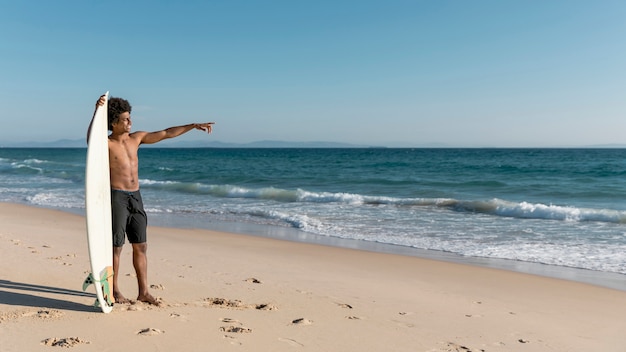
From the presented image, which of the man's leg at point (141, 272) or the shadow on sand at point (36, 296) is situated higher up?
the man's leg at point (141, 272)

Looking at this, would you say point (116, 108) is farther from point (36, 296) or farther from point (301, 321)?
point (301, 321)

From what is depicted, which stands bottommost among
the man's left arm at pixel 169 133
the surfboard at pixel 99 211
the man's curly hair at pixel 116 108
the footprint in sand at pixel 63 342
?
the footprint in sand at pixel 63 342

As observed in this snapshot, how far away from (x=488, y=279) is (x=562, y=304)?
1194mm

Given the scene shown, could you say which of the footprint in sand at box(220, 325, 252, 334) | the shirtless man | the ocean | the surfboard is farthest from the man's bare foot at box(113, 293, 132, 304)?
the ocean

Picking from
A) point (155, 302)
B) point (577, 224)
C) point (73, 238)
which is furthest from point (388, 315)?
point (577, 224)

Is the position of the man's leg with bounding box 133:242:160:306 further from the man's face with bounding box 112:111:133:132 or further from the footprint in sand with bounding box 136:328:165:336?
the man's face with bounding box 112:111:133:132

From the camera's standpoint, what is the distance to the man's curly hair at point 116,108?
4.38 m

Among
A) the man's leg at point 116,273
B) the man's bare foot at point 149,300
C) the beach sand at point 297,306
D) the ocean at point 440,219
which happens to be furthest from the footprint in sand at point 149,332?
the ocean at point 440,219

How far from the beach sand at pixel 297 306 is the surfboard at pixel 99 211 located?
0.24m

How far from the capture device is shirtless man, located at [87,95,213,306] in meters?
4.41

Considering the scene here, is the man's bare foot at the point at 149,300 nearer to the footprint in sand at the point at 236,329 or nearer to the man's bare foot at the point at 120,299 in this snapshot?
the man's bare foot at the point at 120,299

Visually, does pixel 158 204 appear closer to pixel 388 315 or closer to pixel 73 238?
pixel 73 238

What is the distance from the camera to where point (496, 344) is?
4.03 meters

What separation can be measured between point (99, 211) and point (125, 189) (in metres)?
0.33
